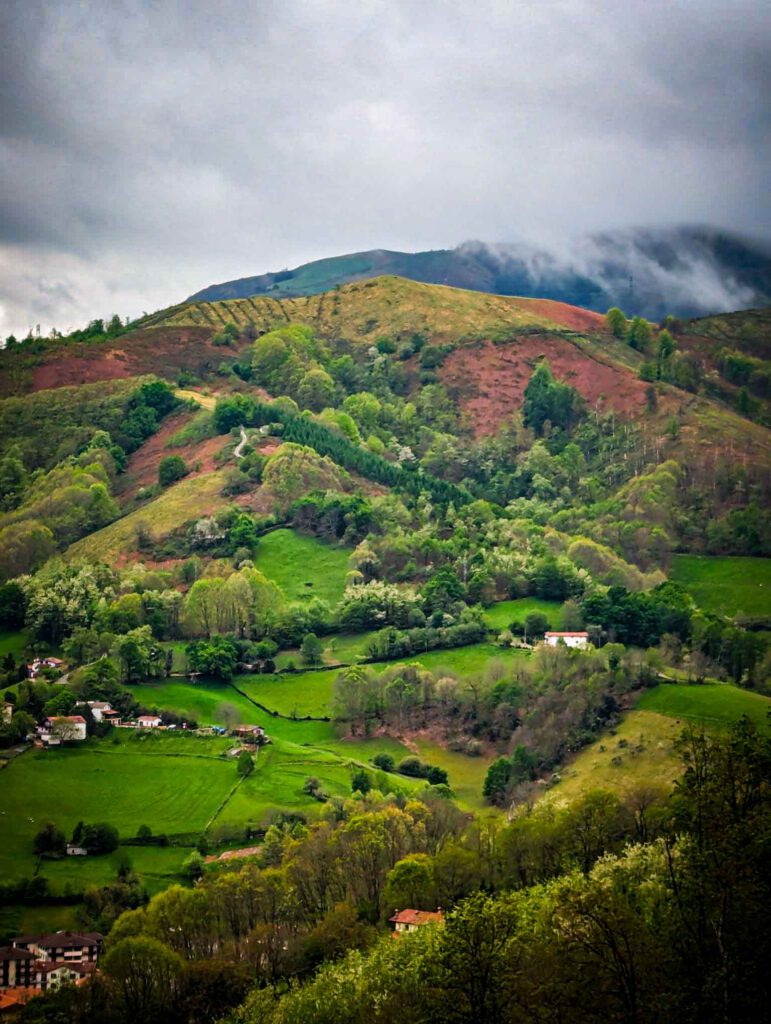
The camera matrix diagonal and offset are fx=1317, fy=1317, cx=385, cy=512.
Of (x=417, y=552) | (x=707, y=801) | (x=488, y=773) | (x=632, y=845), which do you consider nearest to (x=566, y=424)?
(x=417, y=552)

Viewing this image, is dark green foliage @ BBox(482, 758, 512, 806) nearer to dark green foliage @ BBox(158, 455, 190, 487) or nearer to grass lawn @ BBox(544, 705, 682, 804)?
grass lawn @ BBox(544, 705, 682, 804)

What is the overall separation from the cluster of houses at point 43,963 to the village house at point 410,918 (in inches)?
597

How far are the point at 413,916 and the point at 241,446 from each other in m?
109

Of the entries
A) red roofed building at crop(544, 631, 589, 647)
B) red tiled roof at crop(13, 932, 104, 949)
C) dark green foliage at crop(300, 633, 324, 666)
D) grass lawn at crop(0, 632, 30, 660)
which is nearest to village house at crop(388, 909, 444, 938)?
red tiled roof at crop(13, 932, 104, 949)

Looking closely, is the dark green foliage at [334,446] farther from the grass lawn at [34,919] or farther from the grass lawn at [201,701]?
the grass lawn at [34,919]

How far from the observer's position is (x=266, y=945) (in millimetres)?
61844

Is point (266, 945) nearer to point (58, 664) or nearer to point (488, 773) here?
point (488, 773)

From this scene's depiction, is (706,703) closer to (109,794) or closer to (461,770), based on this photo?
(461,770)

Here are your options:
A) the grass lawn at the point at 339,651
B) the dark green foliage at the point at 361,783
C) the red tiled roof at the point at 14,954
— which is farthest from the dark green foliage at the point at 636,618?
the red tiled roof at the point at 14,954

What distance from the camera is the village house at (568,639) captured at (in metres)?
116

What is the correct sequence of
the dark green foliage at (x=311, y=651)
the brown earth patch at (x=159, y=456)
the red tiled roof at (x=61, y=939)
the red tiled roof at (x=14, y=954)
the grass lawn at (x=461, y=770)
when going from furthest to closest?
the brown earth patch at (x=159, y=456) < the dark green foliage at (x=311, y=651) < the grass lawn at (x=461, y=770) < the red tiled roof at (x=61, y=939) < the red tiled roof at (x=14, y=954)

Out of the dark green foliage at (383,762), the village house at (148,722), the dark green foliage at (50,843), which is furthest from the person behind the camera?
the village house at (148,722)

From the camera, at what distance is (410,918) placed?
63844 mm

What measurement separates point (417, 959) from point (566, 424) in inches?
5842
